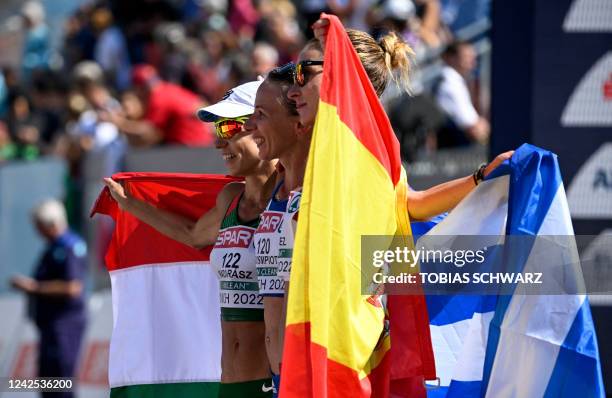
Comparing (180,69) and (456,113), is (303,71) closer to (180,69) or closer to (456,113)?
(456,113)

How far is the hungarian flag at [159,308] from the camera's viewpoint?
583 centimetres

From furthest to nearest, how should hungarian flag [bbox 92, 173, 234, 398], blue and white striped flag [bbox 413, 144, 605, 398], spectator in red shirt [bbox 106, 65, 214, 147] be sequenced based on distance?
spectator in red shirt [bbox 106, 65, 214, 147]
hungarian flag [bbox 92, 173, 234, 398]
blue and white striped flag [bbox 413, 144, 605, 398]

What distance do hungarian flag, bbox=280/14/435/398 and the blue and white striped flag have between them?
12.1 inches

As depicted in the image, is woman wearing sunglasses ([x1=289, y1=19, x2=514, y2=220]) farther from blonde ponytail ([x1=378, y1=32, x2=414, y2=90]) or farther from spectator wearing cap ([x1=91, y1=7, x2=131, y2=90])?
spectator wearing cap ([x1=91, y1=7, x2=131, y2=90])

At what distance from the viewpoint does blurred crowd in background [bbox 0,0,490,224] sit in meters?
9.45

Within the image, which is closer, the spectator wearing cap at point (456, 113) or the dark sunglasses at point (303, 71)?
the dark sunglasses at point (303, 71)

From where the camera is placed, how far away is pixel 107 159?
11.4m

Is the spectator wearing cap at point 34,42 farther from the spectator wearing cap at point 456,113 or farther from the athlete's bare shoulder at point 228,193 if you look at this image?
the athlete's bare shoulder at point 228,193

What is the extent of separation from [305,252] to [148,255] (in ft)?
5.83

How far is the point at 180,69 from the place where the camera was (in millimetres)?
12719

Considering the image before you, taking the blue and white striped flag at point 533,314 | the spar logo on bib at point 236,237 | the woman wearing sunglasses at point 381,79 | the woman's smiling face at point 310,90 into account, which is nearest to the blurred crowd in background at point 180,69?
the spar logo on bib at point 236,237

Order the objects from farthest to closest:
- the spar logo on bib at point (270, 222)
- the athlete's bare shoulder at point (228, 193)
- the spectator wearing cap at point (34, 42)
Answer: the spectator wearing cap at point (34, 42), the athlete's bare shoulder at point (228, 193), the spar logo on bib at point (270, 222)

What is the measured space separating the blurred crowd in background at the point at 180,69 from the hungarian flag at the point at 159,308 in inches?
120

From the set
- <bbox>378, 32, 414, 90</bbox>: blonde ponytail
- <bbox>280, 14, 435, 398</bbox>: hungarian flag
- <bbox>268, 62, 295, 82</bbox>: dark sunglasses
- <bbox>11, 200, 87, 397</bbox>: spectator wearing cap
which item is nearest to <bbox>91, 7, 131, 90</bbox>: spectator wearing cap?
<bbox>11, 200, 87, 397</bbox>: spectator wearing cap
